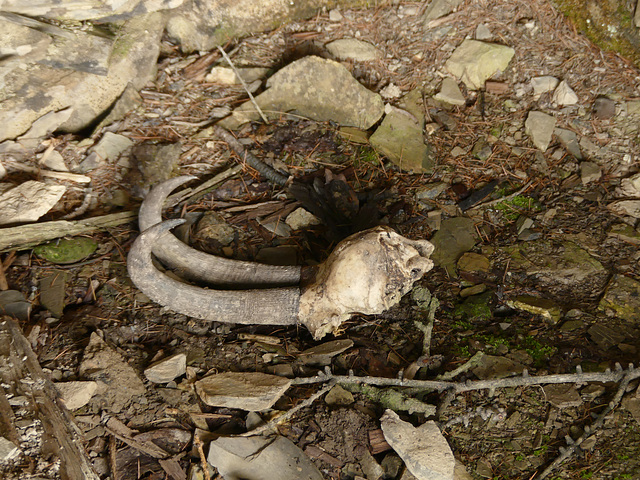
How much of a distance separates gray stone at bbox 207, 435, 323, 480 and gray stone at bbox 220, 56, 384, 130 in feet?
9.40

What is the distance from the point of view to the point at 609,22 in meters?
4.54

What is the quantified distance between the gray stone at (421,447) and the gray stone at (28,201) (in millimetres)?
2856

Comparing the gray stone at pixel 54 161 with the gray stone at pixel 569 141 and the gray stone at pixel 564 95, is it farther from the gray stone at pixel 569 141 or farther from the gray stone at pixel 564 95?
the gray stone at pixel 564 95

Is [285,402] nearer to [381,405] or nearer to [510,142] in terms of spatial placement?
[381,405]

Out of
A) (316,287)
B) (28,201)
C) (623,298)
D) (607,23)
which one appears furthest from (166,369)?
(607,23)

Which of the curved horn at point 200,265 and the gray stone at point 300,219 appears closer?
the curved horn at point 200,265

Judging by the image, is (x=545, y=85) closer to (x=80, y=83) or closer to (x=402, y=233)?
(x=402, y=233)

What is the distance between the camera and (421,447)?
2.61 metres

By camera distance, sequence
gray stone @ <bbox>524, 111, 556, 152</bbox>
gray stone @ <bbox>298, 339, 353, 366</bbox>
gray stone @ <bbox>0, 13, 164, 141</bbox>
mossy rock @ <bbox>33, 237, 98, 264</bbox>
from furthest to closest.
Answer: gray stone @ <bbox>524, 111, 556, 152</bbox>
gray stone @ <bbox>0, 13, 164, 141</bbox>
mossy rock @ <bbox>33, 237, 98, 264</bbox>
gray stone @ <bbox>298, 339, 353, 366</bbox>

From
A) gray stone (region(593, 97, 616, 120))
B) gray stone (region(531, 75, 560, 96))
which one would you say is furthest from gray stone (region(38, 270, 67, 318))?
gray stone (region(593, 97, 616, 120))

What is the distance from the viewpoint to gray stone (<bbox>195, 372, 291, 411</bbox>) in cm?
272

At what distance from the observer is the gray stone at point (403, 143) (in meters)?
4.17

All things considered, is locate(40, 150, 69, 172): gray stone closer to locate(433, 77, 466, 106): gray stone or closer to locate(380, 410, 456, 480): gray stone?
locate(380, 410, 456, 480): gray stone

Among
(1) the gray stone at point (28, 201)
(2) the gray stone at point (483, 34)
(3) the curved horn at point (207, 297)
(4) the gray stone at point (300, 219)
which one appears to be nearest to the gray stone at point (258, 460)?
(3) the curved horn at point (207, 297)
